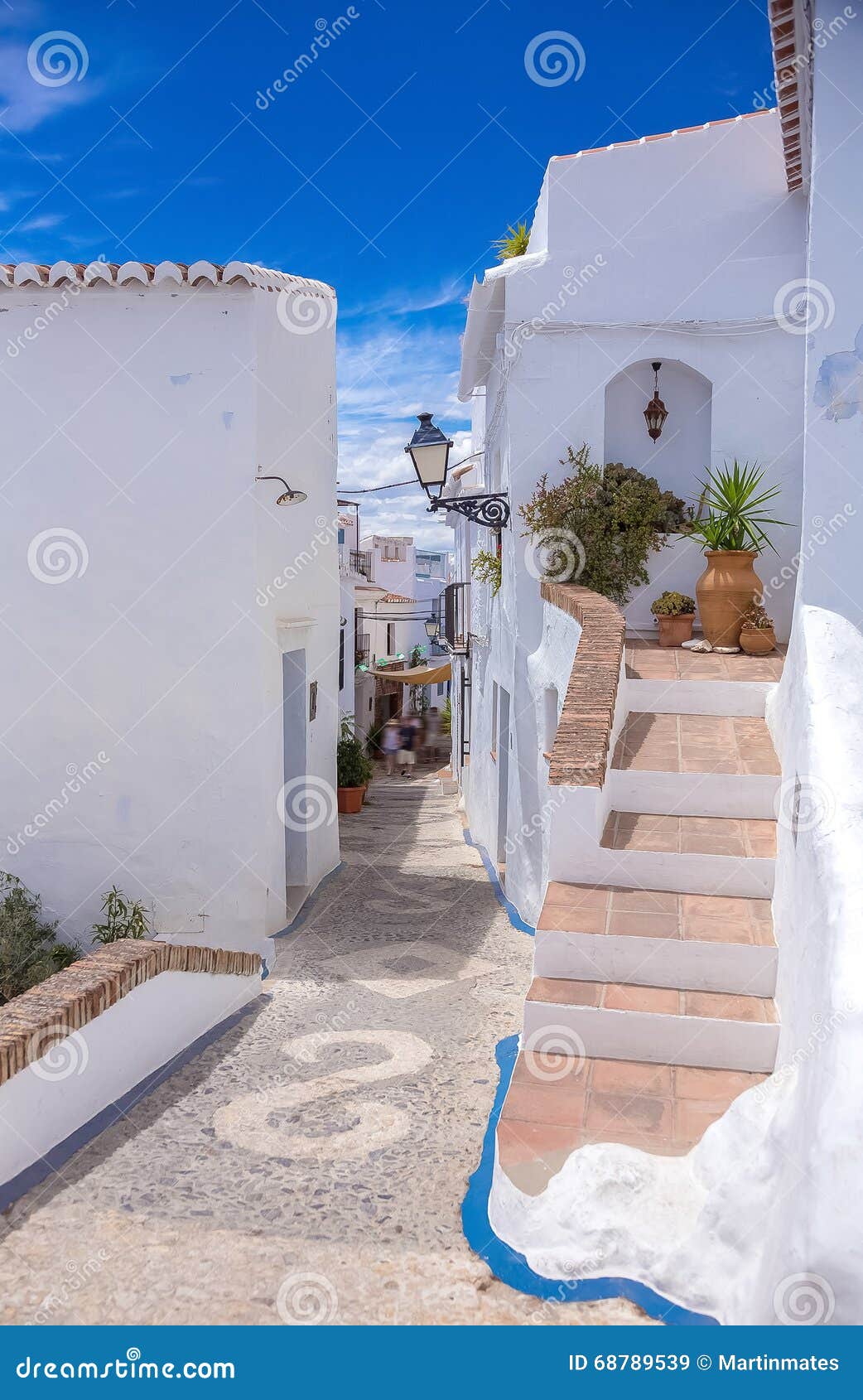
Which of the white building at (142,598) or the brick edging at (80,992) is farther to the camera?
the white building at (142,598)

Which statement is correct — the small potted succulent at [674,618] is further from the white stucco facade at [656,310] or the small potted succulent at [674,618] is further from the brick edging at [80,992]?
the brick edging at [80,992]

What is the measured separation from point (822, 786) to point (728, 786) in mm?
1990

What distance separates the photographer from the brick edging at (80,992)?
15.2ft

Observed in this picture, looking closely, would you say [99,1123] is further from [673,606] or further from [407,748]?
[407,748]

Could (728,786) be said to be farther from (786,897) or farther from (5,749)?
(5,749)

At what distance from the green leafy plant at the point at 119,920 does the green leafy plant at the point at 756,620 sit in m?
6.06

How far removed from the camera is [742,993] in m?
4.78

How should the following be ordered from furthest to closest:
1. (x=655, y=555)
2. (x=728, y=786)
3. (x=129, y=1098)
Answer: (x=655, y=555)
(x=728, y=786)
(x=129, y=1098)

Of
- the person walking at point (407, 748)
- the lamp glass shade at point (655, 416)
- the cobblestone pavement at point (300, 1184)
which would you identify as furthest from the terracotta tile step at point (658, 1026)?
the person walking at point (407, 748)

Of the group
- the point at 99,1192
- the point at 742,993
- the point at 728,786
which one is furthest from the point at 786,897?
the point at 99,1192

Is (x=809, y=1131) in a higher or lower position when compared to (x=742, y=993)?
higher

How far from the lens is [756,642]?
891cm

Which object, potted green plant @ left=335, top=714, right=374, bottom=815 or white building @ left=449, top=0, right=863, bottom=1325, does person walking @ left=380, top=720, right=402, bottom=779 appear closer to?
potted green plant @ left=335, top=714, right=374, bottom=815

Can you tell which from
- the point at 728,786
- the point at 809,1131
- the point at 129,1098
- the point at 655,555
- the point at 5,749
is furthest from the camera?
the point at 655,555
